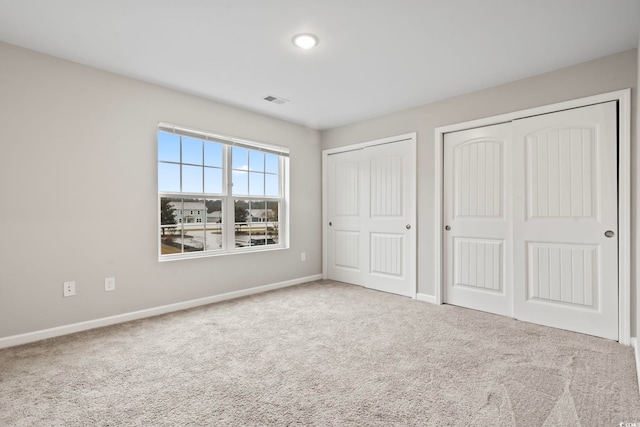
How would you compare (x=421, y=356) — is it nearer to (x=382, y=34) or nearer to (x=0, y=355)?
(x=382, y=34)

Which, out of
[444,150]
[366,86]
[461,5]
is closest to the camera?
[461,5]

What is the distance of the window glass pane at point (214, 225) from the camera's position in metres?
3.83

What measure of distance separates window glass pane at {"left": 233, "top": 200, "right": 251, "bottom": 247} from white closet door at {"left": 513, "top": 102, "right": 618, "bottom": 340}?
307 cm

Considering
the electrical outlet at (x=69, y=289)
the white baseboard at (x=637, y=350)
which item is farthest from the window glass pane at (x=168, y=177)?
the white baseboard at (x=637, y=350)

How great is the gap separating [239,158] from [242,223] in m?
0.83

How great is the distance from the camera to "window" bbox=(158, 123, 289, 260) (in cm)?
351

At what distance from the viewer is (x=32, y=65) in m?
2.63

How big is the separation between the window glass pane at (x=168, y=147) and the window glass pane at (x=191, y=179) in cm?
15

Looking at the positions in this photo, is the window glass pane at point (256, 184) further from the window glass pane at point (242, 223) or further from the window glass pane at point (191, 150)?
the window glass pane at point (191, 150)

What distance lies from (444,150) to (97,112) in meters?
3.58

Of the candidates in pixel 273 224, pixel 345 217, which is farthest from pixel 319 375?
pixel 345 217

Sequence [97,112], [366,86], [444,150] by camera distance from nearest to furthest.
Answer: [97,112], [366,86], [444,150]

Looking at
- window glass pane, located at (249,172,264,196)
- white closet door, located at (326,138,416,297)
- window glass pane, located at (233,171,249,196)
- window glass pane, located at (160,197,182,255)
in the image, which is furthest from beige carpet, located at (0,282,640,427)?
window glass pane, located at (249,172,264,196)

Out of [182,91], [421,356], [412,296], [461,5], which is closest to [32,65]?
[182,91]
